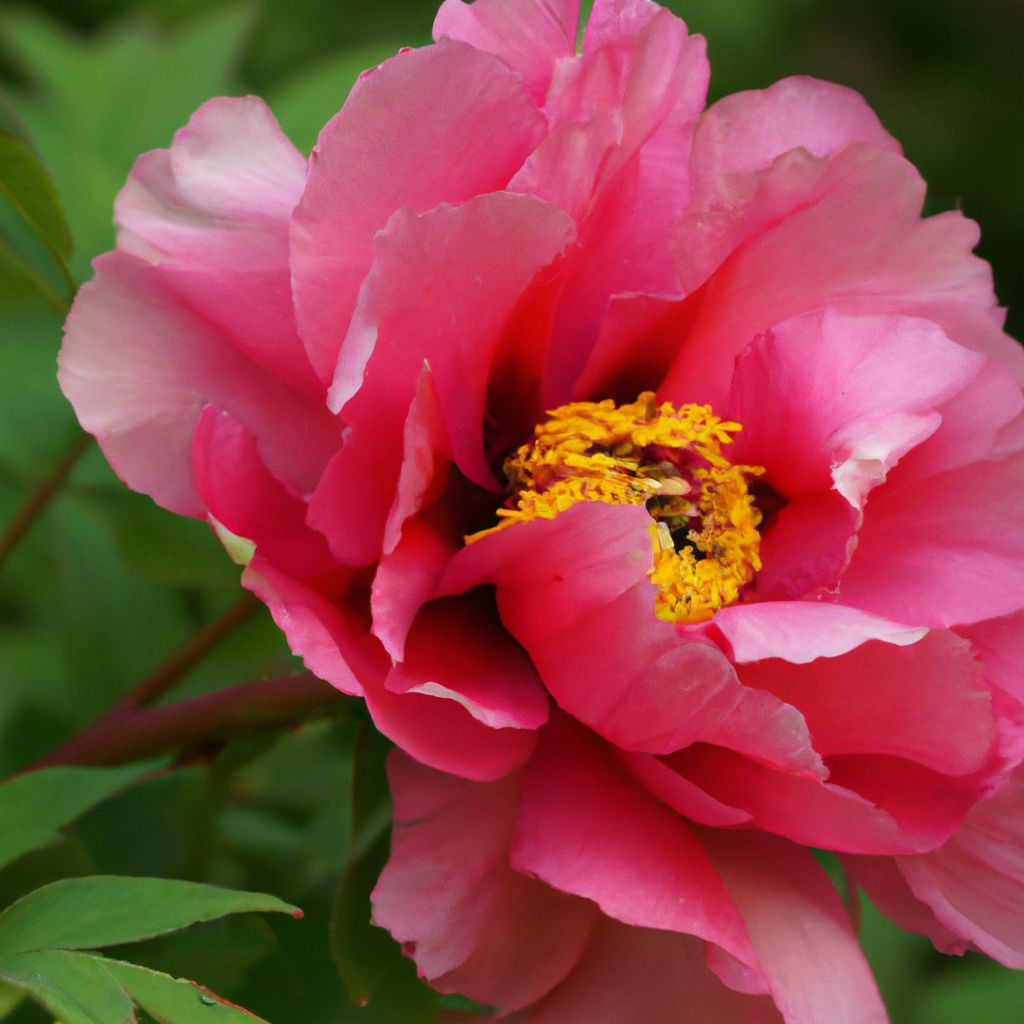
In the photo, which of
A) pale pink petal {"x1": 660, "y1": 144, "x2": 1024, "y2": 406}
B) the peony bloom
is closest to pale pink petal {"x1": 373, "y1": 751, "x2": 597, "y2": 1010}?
the peony bloom

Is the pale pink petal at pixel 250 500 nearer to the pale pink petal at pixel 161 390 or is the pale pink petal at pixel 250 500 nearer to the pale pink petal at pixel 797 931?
the pale pink petal at pixel 161 390

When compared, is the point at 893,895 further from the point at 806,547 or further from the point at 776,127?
the point at 776,127

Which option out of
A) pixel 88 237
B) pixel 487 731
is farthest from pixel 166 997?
pixel 88 237

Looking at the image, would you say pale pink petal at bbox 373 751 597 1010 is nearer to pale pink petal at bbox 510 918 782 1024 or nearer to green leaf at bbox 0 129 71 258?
pale pink petal at bbox 510 918 782 1024

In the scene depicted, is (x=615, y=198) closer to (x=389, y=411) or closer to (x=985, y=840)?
(x=389, y=411)

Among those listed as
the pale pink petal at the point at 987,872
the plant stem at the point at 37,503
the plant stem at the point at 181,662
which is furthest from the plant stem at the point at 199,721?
the pale pink petal at the point at 987,872
